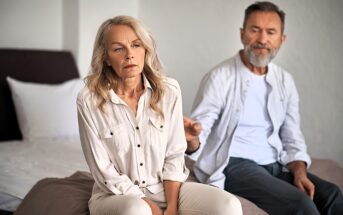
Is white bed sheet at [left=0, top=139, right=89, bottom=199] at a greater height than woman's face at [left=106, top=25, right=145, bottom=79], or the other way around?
woman's face at [left=106, top=25, right=145, bottom=79]

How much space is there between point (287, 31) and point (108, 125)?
1753 millimetres

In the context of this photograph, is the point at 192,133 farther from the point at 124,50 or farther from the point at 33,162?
the point at 33,162

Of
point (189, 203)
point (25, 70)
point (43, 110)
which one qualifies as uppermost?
point (189, 203)

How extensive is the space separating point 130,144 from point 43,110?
1.61 metres

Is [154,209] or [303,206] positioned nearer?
[154,209]

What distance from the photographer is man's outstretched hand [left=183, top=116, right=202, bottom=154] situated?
6.28 feet

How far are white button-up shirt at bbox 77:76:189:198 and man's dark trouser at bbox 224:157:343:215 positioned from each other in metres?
0.42

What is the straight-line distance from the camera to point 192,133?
77.3 inches

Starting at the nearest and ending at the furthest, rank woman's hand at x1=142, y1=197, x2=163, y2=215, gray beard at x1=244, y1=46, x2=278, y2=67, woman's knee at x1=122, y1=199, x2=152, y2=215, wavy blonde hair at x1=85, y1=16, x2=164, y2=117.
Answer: woman's knee at x1=122, y1=199, x2=152, y2=215 → woman's hand at x1=142, y1=197, x2=163, y2=215 → wavy blonde hair at x1=85, y1=16, x2=164, y2=117 → gray beard at x1=244, y1=46, x2=278, y2=67

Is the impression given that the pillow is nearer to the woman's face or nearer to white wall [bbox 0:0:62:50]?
white wall [bbox 0:0:62:50]

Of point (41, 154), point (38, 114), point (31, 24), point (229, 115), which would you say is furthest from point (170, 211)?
point (31, 24)

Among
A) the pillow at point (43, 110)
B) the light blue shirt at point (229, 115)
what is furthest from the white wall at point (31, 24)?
the light blue shirt at point (229, 115)

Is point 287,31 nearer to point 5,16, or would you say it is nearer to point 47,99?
point 47,99

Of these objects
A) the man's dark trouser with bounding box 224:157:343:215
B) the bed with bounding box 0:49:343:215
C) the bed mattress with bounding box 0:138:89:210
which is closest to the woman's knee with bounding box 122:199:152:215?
the bed with bounding box 0:49:343:215
